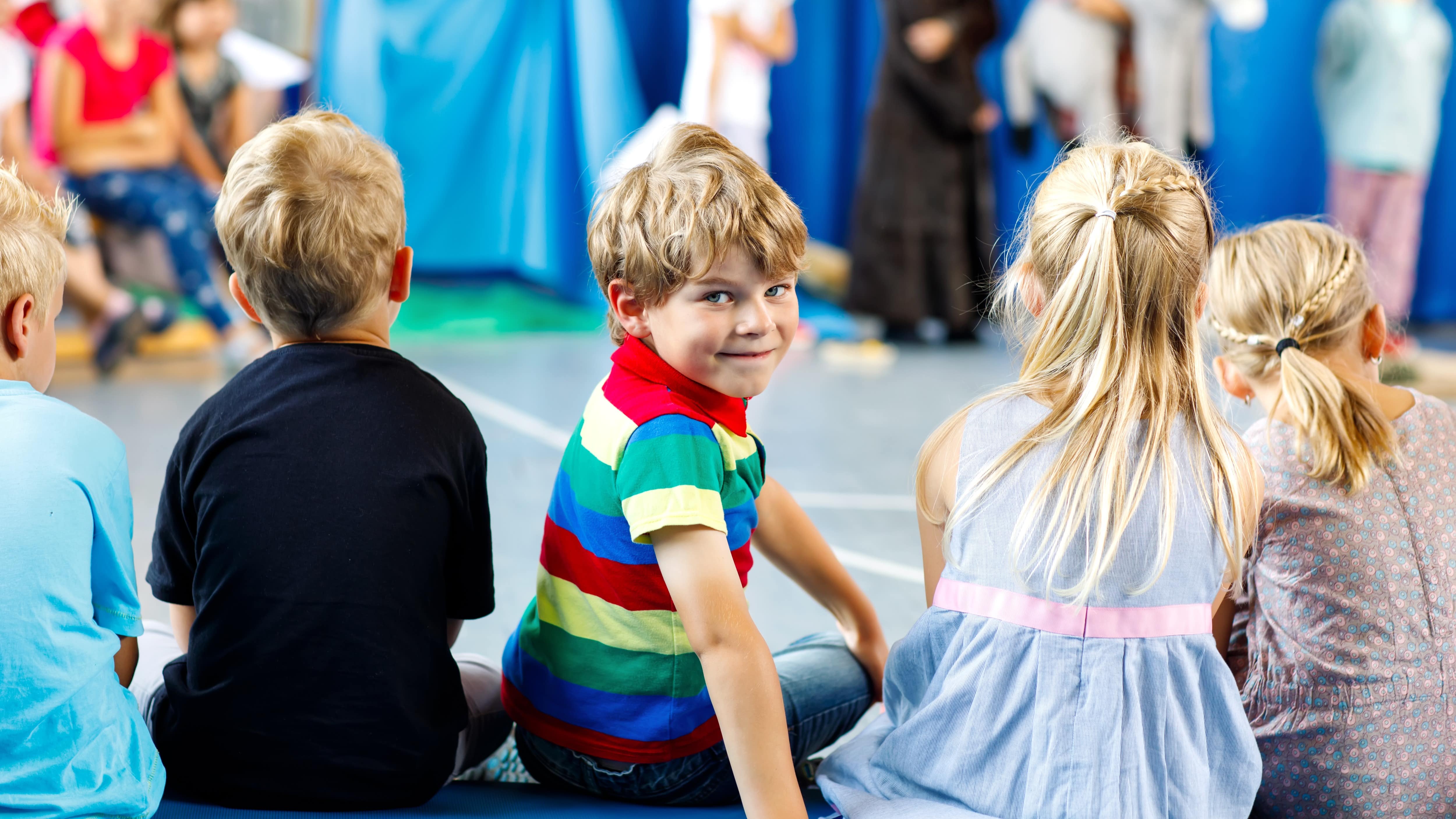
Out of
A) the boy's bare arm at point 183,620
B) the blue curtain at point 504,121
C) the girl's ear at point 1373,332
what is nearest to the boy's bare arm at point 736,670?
the boy's bare arm at point 183,620

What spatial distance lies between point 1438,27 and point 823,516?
4914 mm

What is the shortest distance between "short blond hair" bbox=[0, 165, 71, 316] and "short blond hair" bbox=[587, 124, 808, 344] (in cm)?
49

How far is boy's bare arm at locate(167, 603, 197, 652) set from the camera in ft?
3.94

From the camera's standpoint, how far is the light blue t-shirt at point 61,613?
3.10 feet

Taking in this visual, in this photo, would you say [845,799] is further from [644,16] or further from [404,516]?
[644,16]

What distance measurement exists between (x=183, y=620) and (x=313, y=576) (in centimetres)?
22

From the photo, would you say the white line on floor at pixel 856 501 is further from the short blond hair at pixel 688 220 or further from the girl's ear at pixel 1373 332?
the short blond hair at pixel 688 220

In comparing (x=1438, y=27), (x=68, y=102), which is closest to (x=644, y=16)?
(x=68, y=102)

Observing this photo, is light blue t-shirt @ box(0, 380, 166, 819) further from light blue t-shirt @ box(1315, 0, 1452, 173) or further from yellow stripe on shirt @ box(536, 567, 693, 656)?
light blue t-shirt @ box(1315, 0, 1452, 173)

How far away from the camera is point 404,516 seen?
1109 mm

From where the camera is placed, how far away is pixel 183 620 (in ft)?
3.98

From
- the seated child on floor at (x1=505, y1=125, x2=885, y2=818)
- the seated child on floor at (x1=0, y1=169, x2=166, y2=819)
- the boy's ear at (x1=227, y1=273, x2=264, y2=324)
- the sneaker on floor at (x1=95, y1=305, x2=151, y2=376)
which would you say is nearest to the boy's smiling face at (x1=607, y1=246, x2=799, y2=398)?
the seated child on floor at (x1=505, y1=125, x2=885, y2=818)

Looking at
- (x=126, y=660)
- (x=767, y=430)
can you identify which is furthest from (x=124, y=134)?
(x=126, y=660)

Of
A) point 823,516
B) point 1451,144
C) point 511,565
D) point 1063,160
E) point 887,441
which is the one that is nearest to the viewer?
point 1063,160
